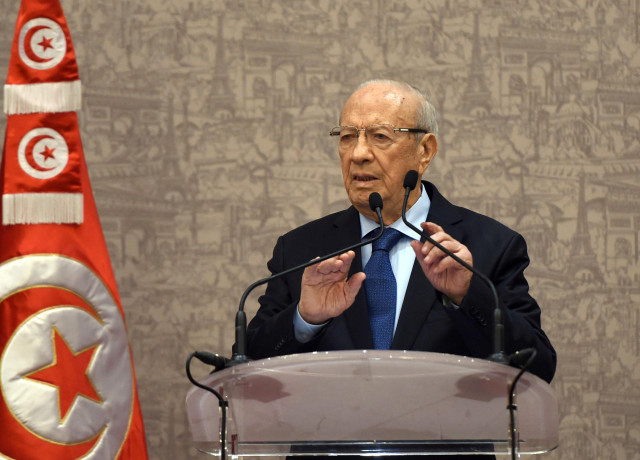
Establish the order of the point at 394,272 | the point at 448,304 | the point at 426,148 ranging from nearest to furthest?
the point at 448,304, the point at 394,272, the point at 426,148

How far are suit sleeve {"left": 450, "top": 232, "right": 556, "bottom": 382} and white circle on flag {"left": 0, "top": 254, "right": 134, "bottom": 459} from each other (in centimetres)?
121

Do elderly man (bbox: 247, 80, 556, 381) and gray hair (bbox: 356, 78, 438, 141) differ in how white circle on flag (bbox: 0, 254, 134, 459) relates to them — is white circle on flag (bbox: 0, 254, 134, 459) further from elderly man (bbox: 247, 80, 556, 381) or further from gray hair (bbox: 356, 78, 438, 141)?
gray hair (bbox: 356, 78, 438, 141)

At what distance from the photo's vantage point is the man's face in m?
2.40

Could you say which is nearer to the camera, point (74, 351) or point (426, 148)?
point (426, 148)

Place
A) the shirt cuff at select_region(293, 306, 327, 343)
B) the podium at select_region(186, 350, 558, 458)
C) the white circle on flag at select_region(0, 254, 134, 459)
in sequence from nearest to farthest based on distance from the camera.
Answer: the podium at select_region(186, 350, 558, 458) → the shirt cuff at select_region(293, 306, 327, 343) → the white circle on flag at select_region(0, 254, 134, 459)

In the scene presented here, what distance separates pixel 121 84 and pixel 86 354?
1.21 meters

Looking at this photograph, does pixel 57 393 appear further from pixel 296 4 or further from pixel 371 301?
pixel 296 4

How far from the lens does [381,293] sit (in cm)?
226

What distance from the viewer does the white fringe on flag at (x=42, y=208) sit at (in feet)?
9.20

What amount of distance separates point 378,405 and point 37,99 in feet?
5.74

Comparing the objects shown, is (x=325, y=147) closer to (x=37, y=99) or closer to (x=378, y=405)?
(x=37, y=99)

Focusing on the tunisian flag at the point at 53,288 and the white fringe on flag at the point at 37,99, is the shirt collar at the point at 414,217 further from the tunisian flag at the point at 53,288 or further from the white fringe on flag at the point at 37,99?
the white fringe on flag at the point at 37,99

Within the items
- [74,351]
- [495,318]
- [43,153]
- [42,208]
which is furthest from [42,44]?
[495,318]

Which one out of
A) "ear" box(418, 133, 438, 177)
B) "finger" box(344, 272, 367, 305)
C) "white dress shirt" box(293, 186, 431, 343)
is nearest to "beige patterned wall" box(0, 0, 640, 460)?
"ear" box(418, 133, 438, 177)
